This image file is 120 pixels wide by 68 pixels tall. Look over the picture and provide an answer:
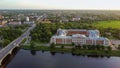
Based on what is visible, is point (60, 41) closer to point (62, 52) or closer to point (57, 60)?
point (62, 52)

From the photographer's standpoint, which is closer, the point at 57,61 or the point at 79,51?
the point at 57,61

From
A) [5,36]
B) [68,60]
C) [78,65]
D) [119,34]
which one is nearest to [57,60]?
[68,60]

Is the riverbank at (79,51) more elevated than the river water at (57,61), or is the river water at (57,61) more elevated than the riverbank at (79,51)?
the riverbank at (79,51)

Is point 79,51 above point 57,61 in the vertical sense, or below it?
above

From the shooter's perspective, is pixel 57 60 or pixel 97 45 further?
pixel 97 45

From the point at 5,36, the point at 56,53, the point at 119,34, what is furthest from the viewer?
the point at 119,34

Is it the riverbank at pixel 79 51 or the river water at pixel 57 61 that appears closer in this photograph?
the river water at pixel 57 61

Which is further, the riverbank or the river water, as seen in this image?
the riverbank

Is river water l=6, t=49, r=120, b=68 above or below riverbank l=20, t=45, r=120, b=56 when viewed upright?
below
